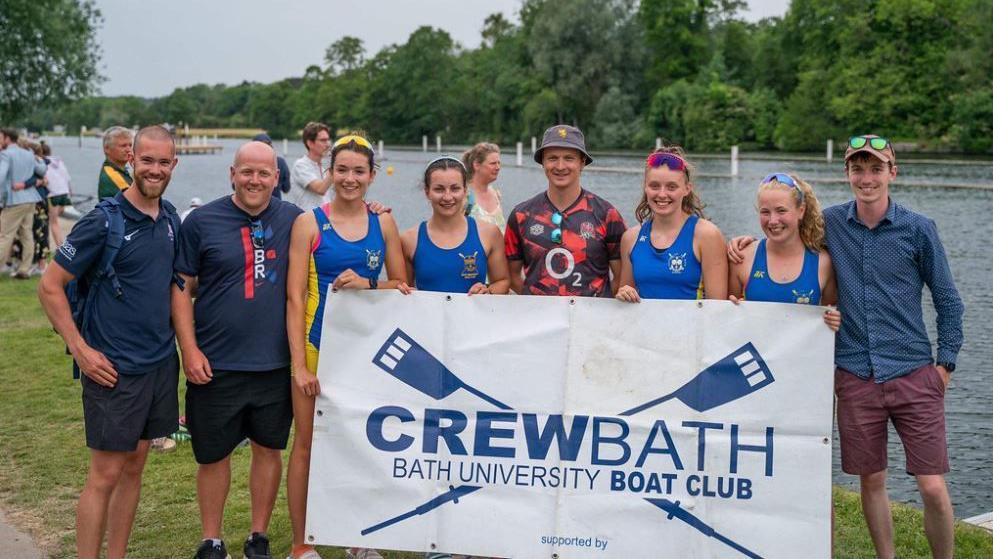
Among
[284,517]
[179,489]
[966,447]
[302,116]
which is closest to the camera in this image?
[284,517]

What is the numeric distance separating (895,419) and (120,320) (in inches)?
141

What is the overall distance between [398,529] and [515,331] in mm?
1126

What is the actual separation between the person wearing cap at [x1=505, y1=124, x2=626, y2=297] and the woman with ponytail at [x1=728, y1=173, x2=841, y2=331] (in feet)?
2.31

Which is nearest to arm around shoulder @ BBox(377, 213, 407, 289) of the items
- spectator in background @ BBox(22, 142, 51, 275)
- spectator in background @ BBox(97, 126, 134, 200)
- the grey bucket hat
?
the grey bucket hat

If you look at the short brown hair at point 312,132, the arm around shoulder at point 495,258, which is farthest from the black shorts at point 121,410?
the short brown hair at point 312,132

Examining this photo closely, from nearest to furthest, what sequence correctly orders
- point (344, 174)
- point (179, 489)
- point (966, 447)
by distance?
1. point (344, 174)
2. point (179, 489)
3. point (966, 447)

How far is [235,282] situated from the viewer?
15.7 feet

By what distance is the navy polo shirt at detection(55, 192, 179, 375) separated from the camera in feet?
14.7

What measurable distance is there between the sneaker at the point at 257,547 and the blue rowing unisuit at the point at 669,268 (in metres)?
2.26

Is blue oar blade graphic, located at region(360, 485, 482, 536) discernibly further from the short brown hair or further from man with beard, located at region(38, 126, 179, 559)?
the short brown hair

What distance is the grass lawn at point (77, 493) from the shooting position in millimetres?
5453

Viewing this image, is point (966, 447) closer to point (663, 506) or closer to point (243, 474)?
point (663, 506)

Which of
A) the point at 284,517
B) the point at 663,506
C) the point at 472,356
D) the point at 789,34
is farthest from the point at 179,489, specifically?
the point at 789,34

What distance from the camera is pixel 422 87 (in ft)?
392
